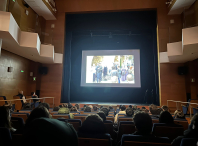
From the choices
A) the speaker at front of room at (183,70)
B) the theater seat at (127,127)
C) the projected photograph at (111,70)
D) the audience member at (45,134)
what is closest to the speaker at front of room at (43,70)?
the projected photograph at (111,70)

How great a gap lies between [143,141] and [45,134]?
1.47 meters

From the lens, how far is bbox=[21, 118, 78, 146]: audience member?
0.41 m

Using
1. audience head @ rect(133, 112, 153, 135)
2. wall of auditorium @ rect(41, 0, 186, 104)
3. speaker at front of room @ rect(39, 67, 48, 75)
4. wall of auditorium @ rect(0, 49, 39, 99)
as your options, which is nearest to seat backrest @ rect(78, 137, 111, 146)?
audience head @ rect(133, 112, 153, 135)

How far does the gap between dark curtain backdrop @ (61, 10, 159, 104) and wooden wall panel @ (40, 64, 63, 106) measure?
330mm

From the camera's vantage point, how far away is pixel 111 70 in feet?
30.8

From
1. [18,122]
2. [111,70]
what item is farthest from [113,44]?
[18,122]

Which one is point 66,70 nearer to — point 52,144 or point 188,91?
point 188,91

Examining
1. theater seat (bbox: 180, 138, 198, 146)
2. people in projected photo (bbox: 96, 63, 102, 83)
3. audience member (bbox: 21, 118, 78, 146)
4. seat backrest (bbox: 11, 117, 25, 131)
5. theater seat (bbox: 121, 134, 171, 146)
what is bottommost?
seat backrest (bbox: 11, 117, 25, 131)

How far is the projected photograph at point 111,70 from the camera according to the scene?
364 inches

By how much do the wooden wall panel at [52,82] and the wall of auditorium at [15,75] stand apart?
584mm

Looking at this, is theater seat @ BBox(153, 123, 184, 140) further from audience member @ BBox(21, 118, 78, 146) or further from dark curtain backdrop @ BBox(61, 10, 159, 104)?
dark curtain backdrop @ BBox(61, 10, 159, 104)

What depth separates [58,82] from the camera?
9.31 metres

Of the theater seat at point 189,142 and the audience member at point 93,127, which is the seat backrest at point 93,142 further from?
the theater seat at point 189,142

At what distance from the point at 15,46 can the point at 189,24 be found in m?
8.05
